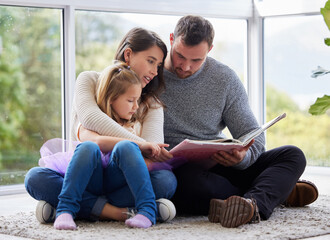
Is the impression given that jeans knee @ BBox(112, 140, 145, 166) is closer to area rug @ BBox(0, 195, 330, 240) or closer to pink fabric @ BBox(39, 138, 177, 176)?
pink fabric @ BBox(39, 138, 177, 176)

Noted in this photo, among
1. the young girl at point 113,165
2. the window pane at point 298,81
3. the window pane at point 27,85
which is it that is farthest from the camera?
the window pane at point 298,81

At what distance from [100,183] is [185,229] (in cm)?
35

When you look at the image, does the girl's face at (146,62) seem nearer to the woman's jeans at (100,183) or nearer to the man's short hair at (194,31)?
the man's short hair at (194,31)

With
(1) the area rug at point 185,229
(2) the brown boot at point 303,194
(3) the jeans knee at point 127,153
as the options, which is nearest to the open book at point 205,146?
(3) the jeans knee at point 127,153

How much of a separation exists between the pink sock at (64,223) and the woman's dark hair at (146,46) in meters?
0.60

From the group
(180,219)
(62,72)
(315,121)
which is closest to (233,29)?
(315,121)

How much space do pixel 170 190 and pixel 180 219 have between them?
13 cm

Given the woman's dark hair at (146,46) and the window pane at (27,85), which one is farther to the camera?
the window pane at (27,85)

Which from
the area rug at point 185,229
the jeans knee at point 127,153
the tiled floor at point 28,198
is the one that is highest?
the jeans knee at point 127,153

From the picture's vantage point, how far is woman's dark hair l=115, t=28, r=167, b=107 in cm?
224

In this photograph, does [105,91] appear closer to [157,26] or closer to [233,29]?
[157,26]

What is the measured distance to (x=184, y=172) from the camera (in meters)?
2.21

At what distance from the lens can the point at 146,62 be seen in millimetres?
2215

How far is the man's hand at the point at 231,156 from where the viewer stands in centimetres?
210
